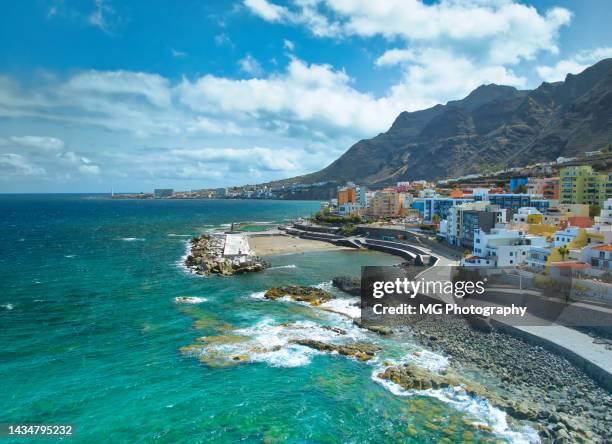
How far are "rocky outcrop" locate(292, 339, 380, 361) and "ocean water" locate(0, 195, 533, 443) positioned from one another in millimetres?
574

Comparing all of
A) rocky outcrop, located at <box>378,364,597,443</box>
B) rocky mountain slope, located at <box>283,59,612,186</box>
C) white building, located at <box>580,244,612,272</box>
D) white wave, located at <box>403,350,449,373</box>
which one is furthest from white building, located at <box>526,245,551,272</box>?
rocky mountain slope, located at <box>283,59,612,186</box>

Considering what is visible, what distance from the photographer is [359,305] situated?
30531mm

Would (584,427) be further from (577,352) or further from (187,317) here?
(187,317)

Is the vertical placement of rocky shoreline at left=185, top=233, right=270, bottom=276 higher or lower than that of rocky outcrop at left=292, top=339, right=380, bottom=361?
higher

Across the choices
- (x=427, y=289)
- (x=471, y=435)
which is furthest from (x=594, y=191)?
(x=471, y=435)

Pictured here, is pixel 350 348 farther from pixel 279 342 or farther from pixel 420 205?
pixel 420 205

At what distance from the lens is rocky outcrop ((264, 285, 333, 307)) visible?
32.1m

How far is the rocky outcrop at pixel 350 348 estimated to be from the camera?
21.3 metres

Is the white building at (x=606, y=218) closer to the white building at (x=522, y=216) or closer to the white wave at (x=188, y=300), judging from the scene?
the white building at (x=522, y=216)

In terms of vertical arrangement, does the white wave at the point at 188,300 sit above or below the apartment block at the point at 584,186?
below

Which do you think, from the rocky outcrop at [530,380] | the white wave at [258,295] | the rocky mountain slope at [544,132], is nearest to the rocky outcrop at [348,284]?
the white wave at [258,295]

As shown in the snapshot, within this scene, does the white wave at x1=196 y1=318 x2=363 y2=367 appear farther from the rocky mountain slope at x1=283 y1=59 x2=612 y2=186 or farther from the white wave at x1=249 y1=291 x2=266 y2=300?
the rocky mountain slope at x1=283 y1=59 x2=612 y2=186

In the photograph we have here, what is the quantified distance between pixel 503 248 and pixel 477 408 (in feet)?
66.5

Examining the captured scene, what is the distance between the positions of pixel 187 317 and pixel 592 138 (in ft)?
426
